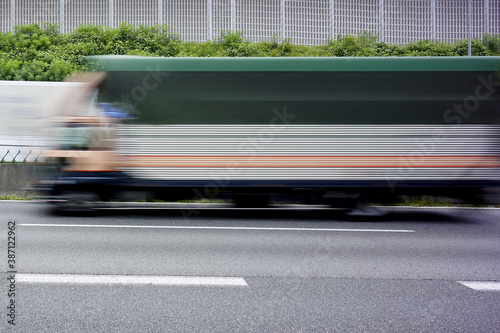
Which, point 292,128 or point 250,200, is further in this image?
point 250,200

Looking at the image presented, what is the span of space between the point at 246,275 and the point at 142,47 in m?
30.5

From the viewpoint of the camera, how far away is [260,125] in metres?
9.74

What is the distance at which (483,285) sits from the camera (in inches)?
215

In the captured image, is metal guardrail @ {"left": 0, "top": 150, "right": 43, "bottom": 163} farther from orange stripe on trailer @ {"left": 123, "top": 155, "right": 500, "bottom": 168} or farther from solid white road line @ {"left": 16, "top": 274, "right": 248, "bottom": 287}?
solid white road line @ {"left": 16, "top": 274, "right": 248, "bottom": 287}

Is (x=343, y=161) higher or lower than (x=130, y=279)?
higher

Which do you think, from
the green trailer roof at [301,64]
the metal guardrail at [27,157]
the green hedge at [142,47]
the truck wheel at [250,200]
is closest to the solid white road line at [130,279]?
the truck wheel at [250,200]

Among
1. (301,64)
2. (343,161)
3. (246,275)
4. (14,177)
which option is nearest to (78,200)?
(14,177)

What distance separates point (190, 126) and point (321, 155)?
2.51 m

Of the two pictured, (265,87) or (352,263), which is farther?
(265,87)

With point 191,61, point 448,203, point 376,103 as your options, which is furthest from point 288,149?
point 448,203

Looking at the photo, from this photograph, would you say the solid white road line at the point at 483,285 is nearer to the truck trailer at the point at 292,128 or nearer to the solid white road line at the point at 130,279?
the solid white road line at the point at 130,279

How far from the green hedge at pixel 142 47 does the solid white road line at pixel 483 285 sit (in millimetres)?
25865

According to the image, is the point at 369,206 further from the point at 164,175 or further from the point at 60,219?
the point at 60,219

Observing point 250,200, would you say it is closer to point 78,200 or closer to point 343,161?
point 343,161
